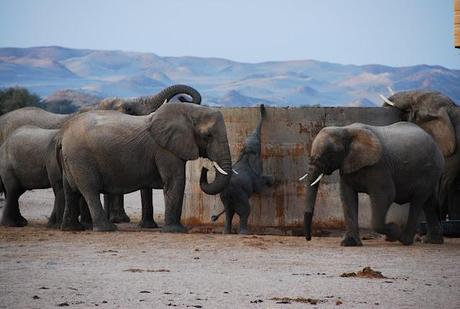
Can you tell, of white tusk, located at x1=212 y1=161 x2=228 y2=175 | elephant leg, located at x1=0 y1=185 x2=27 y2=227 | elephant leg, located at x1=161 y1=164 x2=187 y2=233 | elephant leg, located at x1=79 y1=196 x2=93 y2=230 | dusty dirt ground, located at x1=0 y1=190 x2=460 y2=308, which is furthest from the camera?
elephant leg, located at x1=0 y1=185 x2=27 y2=227

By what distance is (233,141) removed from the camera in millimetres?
22781

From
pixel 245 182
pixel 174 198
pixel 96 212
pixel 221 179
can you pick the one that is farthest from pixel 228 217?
Result: pixel 96 212

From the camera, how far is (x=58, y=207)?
23.2 m

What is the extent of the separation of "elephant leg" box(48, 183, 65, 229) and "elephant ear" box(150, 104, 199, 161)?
7.10ft

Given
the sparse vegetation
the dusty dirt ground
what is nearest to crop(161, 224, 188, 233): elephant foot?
the dusty dirt ground

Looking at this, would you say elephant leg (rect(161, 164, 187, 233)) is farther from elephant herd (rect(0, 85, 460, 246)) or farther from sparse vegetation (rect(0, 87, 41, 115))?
sparse vegetation (rect(0, 87, 41, 115))

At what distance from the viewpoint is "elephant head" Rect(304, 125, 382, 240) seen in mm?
19375

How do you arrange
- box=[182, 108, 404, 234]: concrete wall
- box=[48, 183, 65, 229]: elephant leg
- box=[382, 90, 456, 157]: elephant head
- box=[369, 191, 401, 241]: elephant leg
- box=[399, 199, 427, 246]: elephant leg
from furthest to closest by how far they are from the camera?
box=[382, 90, 456, 157]: elephant head, box=[48, 183, 65, 229]: elephant leg, box=[182, 108, 404, 234]: concrete wall, box=[399, 199, 427, 246]: elephant leg, box=[369, 191, 401, 241]: elephant leg

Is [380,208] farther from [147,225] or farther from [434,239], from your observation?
[147,225]

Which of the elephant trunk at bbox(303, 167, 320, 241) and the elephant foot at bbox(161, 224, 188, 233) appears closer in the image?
the elephant trunk at bbox(303, 167, 320, 241)

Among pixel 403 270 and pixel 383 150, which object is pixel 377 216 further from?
pixel 403 270

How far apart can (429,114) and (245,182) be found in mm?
3618

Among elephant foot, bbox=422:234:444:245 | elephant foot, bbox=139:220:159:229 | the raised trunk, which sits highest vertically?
the raised trunk

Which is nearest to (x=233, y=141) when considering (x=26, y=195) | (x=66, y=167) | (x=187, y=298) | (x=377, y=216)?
(x=66, y=167)
